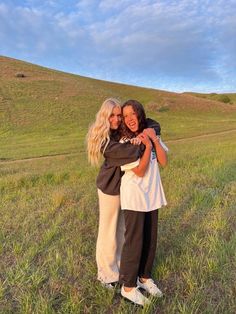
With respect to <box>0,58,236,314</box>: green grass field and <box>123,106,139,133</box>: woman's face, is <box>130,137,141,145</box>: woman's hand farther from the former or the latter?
<box>0,58,236,314</box>: green grass field

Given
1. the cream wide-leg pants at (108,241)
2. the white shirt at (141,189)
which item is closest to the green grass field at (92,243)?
the cream wide-leg pants at (108,241)

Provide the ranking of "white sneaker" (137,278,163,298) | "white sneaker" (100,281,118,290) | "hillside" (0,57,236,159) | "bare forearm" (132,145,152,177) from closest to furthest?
1. "bare forearm" (132,145,152,177)
2. "white sneaker" (137,278,163,298)
3. "white sneaker" (100,281,118,290)
4. "hillside" (0,57,236,159)

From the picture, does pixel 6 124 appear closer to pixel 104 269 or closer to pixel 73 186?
pixel 73 186

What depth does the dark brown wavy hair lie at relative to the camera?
12.8 ft

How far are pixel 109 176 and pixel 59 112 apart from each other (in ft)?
128

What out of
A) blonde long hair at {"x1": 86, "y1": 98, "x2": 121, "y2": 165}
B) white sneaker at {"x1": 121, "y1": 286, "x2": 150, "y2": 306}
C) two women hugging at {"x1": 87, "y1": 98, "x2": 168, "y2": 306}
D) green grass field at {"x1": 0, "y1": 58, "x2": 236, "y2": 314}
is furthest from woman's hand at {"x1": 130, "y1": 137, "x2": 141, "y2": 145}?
green grass field at {"x1": 0, "y1": 58, "x2": 236, "y2": 314}

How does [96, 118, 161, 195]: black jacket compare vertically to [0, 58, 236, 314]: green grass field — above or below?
above

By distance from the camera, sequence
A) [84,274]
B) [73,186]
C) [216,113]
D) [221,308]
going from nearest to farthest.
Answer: [221,308]
[84,274]
[73,186]
[216,113]

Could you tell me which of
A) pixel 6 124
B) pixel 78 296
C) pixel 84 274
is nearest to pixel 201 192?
pixel 84 274

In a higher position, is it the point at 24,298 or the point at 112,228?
the point at 112,228

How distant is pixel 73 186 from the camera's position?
30.7 feet

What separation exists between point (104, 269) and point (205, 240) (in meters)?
1.57

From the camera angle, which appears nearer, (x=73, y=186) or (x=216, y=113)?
(x=73, y=186)

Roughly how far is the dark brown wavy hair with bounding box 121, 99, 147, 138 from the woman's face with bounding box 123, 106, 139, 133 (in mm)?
28
